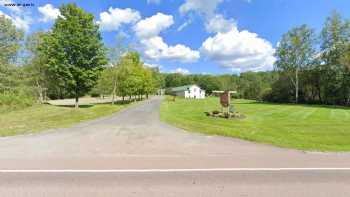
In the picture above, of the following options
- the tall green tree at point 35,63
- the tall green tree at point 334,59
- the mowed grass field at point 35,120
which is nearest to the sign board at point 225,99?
the mowed grass field at point 35,120

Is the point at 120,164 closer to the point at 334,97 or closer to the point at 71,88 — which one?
the point at 71,88

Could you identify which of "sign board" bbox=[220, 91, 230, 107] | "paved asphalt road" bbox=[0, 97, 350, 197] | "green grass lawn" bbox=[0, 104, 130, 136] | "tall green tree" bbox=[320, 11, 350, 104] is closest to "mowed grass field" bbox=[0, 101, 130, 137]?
"green grass lawn" bbox=[0, 104, 130, 136]

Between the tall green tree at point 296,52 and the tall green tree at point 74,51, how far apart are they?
3620cm

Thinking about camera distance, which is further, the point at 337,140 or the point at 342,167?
the point at 337,140

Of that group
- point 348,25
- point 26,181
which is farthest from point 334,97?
point 26,181

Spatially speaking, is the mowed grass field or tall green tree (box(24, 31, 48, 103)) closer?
the mowed grass field

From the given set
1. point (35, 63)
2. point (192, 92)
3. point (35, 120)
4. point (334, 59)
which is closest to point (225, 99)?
point (35, 120)

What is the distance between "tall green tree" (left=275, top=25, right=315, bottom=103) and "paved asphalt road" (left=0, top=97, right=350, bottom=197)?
43702 mm

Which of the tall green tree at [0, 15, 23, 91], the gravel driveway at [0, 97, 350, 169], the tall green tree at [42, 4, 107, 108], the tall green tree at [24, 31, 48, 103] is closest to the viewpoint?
the gravel driveway at [0, 97, 350, 169]

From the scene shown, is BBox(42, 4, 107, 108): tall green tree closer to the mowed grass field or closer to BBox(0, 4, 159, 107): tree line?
BBox(0, 4, 159, 107): tree line

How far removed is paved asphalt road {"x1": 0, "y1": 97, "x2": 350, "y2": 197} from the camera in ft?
15.6

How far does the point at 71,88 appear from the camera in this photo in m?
28.7

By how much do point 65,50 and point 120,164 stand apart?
25.6m

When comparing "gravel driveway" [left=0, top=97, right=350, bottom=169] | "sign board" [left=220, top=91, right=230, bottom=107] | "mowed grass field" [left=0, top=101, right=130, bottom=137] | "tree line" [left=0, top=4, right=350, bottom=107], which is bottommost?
"gravel driveway" [left=0, top=97, right=350, bottom=169]
